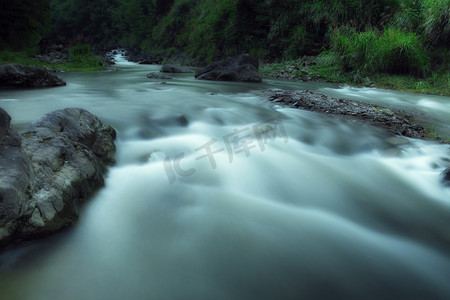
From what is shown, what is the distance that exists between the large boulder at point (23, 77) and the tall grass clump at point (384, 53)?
27.8 ft

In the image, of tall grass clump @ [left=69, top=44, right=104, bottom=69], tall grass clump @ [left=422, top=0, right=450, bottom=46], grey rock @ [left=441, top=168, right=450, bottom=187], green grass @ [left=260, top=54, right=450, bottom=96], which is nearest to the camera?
grey rock @ [left=441, top=168, right=450, bottom=187]

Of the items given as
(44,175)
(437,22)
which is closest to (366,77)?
(437,22)

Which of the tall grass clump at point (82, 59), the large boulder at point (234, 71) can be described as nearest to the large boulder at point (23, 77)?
the large boulder at point (234, 71)

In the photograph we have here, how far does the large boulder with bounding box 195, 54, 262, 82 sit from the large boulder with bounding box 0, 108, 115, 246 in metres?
6.71

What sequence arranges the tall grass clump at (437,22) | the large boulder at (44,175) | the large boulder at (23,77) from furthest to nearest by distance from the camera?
1. the tall grass clump at (437,22)
2. the large boulder at (23,77)
3. the large boulder at (44,175)

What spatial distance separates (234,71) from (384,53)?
4416mm

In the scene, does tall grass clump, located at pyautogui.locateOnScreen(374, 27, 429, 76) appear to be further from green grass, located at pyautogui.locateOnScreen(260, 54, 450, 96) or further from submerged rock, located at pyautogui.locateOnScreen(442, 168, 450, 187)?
submerged rock, located at pyautogui.locateOnScreen(442, 168, 450, 187)

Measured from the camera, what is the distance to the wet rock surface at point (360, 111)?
10.9 feet

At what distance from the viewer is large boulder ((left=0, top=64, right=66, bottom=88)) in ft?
17.8

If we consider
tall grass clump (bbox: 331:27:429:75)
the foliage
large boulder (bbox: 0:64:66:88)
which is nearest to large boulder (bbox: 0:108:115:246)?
large boulder (bbox: 0:64:66:88)

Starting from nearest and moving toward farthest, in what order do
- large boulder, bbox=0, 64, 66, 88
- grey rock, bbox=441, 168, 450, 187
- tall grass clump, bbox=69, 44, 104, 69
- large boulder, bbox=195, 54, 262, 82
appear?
grey rock, bbox=441, 168, 450, 187, large boulder, bbox=0, 64, 66, 88, large boulder, bbox=195, 54, 262, 82, tall grass clump, bbox=69, 44, 104, 69

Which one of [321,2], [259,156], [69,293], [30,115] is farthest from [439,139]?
[321,2]

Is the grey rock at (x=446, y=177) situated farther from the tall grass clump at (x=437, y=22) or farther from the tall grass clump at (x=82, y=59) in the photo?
the tall grass clump at (x=82, y=59)

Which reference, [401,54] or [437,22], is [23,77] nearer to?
[401,54]
